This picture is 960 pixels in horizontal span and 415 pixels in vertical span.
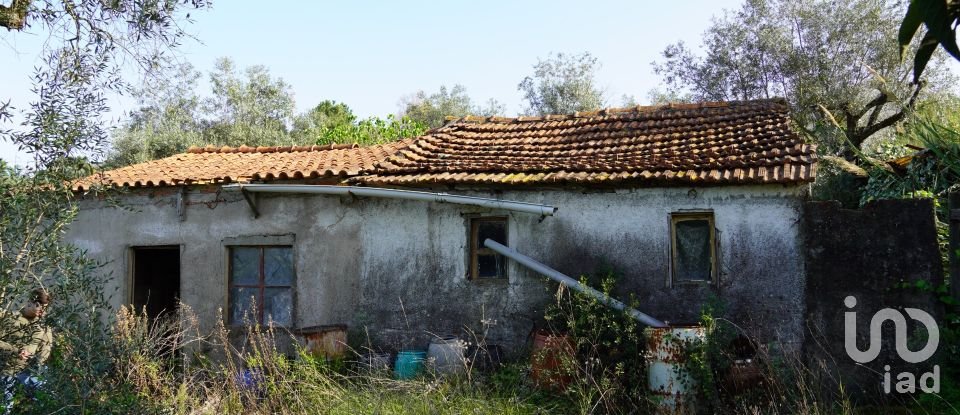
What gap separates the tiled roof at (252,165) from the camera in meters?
10.1

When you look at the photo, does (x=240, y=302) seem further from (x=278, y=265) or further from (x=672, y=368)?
(x=672, y=368)

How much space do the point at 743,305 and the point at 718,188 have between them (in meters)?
1.35

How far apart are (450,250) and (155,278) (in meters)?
5.30

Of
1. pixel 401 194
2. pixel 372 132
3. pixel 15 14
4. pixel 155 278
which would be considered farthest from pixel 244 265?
pixel 372 132

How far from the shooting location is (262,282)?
10.4m

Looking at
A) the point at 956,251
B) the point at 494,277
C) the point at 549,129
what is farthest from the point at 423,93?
the point at 956,251

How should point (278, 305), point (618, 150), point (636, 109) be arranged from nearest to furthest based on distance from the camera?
point (618, 150) < point (278, 305) < point (636, 109)

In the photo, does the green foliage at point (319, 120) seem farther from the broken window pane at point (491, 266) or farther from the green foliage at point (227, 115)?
the broken window pane at point (491, 266)

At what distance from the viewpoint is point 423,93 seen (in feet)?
117

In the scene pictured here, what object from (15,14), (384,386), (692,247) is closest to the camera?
(15,14)

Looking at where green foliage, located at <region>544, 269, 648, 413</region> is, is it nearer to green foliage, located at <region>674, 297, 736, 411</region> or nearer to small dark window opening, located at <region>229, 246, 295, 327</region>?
green foliage, located at <region>674, 297, 736, 411</region>

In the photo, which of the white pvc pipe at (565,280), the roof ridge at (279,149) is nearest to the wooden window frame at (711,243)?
the white pvc pipe at (565,280)

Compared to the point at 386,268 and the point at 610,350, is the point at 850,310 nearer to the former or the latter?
the point at 610,350

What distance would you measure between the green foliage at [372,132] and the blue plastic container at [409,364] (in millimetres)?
11881
